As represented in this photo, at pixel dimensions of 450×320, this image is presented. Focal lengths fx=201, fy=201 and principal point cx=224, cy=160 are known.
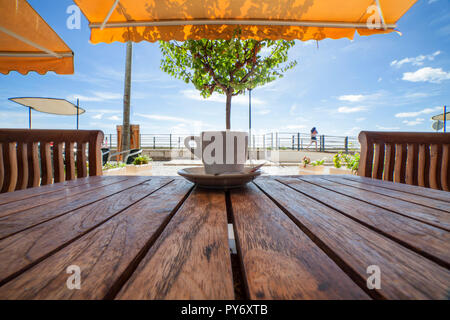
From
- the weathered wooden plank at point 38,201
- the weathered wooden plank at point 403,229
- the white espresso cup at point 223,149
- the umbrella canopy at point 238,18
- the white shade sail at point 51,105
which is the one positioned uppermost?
the umbrella canopy at point 238,18

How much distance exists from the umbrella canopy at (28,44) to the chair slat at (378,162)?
9.55 feet

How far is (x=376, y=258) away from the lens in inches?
10.0

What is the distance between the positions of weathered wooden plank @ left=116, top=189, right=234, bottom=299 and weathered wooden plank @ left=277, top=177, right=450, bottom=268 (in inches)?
10.5

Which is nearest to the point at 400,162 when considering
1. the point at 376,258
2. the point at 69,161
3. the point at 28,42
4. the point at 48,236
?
the point at 376,258

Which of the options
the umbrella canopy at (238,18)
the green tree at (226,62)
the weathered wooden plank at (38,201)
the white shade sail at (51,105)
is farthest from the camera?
the white shade sail at (51,105)

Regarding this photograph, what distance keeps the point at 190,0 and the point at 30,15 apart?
62.1 inches

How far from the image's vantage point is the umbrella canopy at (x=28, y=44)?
1866 millimetres

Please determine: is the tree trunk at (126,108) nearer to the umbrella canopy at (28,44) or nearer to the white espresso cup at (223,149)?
the umbrella canopy at (28,44)

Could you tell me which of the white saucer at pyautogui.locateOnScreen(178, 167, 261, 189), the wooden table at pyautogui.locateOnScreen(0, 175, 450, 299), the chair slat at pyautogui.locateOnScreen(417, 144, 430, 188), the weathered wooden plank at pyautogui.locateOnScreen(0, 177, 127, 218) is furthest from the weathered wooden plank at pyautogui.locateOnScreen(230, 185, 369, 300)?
the chair slat at pyautogui.locateOnScreen(417, 144, 430, 188)

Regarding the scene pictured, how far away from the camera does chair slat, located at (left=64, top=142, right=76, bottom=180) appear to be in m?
1.12

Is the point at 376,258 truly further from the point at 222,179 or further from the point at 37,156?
the point at 37,156

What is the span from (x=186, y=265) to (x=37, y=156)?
4.22 feet


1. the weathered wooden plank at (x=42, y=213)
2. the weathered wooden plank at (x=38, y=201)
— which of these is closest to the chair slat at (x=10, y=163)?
the weathered wooden plank at (x=38, y=201)

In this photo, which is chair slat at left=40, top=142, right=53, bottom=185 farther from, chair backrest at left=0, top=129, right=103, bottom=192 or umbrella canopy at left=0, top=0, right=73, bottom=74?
umbrella canopy at left=0, top=0, right=73, bottom=74
